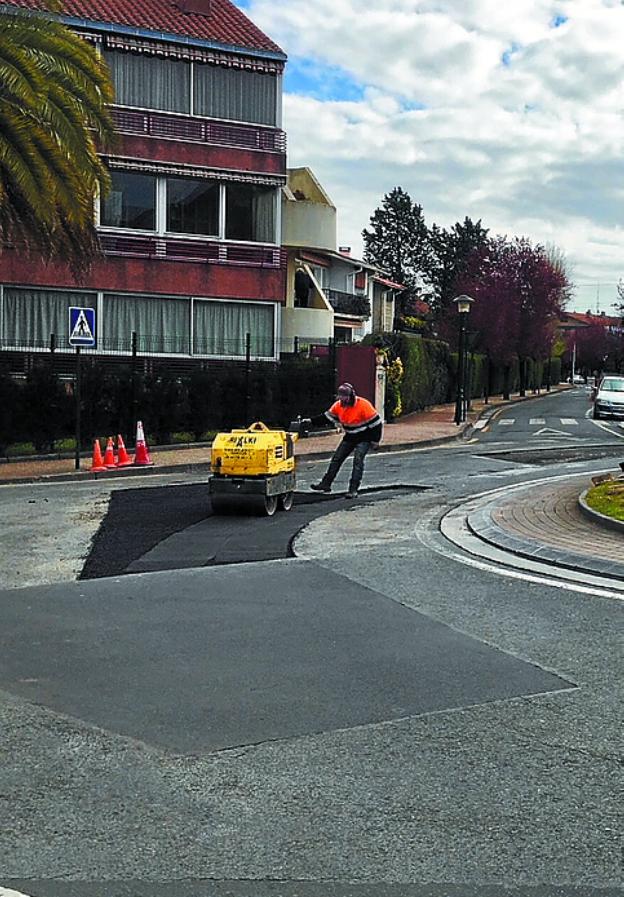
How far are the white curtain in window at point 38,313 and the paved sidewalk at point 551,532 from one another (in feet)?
54.4

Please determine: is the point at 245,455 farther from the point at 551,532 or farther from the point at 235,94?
the point at 235,94

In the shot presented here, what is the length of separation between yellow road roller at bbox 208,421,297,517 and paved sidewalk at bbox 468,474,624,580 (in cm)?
256

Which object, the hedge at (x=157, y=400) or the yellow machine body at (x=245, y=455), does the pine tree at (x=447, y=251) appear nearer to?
the hedge at (x=157, y=400)

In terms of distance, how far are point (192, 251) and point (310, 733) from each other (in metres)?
25.4

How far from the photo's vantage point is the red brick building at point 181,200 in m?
28.7

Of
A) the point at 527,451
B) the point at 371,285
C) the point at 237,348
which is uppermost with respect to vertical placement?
the point at 371,285

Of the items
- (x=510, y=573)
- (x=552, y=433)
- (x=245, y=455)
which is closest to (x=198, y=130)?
(x=552, y=433)

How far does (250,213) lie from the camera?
3103 cm

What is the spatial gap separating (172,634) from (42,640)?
91cm

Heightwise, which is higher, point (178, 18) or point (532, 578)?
point (178, 18)

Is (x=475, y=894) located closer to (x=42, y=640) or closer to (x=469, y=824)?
(x=469, y=824)

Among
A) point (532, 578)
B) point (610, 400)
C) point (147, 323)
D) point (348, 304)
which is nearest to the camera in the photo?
point (532, 578)

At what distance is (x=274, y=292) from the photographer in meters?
31.1

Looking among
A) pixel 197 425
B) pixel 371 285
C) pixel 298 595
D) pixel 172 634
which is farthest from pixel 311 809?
pixel 371 285
